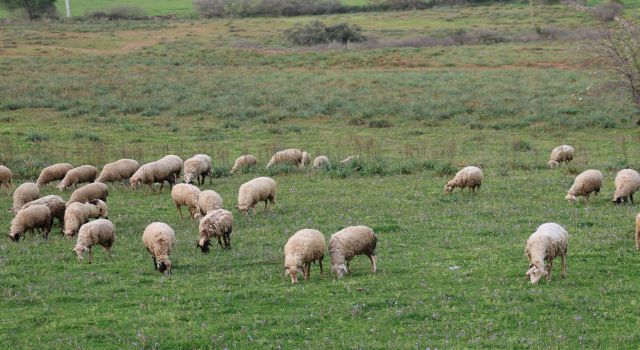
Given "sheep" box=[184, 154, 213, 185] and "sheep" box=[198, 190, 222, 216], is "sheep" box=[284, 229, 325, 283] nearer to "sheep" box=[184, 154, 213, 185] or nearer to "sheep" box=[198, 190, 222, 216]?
"sheep" box=[198, 190, 222, 216]

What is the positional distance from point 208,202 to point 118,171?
19.5ft

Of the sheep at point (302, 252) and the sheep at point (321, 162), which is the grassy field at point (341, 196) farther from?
the sheep at point (321, 162)

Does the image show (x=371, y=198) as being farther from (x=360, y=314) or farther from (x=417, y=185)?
(x=360, y=314)

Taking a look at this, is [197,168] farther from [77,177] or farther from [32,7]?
[32,7]

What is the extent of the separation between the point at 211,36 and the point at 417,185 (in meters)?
52.3

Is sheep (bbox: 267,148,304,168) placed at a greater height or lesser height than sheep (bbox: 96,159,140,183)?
lesser

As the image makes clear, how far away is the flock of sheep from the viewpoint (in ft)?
42.0

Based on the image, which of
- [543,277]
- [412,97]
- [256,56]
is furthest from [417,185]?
[256,56]

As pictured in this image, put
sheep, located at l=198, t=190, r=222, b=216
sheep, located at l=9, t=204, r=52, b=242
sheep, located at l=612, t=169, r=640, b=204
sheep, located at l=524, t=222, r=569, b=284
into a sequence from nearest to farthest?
sheep, located at l=524, t=222, r=569, b=284, sheep, located at l=9, t=204, r=52, b=242, sheep, located at l=198, t=190, r=222, b=216, sheep, located at l=612, t=169, r=640, b=204

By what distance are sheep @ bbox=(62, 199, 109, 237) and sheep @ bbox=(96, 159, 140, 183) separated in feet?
15.7

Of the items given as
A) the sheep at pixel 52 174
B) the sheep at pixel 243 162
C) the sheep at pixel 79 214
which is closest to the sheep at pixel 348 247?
the sheep at pixel 79 214

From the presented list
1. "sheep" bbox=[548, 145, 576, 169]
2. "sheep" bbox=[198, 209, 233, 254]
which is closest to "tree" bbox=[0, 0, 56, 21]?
"sheep" bbox=[548, 145, 576, 169]

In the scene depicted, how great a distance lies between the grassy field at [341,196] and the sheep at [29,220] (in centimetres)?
44

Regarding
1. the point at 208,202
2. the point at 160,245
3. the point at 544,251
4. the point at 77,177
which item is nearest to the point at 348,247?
the point at 544,251
